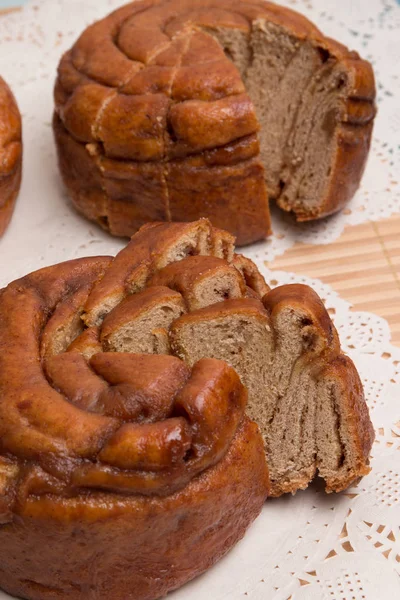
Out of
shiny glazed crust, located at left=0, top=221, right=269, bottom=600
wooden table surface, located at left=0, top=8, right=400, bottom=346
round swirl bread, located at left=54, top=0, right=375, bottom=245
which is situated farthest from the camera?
wooden table surface, located at left=0, top=8, right=400, bottom=346

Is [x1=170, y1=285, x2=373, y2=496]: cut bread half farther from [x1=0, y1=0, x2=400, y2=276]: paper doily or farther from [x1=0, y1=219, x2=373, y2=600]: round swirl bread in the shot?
[x1=0, y1=0, x2=400, y2=276]: paper doily

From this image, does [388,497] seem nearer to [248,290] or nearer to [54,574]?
[248,290]

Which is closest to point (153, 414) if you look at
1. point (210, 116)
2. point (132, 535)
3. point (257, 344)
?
point (132, 535)

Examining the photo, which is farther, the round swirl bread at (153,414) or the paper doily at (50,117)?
the paper doily at (50,117)

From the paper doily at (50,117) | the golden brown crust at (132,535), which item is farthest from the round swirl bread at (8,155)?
the golden brown crust at (132,535)

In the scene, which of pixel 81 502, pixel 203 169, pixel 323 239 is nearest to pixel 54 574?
pixel 81 502

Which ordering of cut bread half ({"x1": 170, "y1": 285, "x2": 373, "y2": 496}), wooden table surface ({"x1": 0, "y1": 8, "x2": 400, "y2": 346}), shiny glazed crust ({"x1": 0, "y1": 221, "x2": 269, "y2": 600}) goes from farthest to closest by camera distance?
wooden table surface ({"x1": 0, "y1": 8, "x2": 400, "y2": 346}), cut bread half ({"x1": 170, "y1": 285, "x2": 373, "y2": 496}), shiny glazed crust ({"x1": 0, "y1": 221, "x2": 269, "y2": 600})

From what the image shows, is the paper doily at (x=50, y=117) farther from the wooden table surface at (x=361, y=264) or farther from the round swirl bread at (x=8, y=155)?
the round swirl bread at (x=8, y=155)

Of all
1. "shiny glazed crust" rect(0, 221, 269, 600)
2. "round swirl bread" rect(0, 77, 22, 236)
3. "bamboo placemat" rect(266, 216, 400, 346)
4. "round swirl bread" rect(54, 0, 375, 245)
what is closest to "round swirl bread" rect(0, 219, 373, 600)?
"shiny glazed crust" rect(0, 221, 269, 600)
